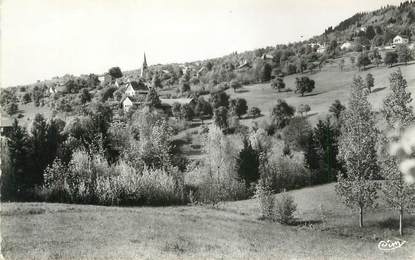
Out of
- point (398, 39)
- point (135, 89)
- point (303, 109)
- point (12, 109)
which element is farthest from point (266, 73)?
point (12, 109)

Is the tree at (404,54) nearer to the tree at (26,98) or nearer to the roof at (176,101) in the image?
the roof at (176,101)

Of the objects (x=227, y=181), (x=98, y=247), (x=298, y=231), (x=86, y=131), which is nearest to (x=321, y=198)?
(x=227, y=181)

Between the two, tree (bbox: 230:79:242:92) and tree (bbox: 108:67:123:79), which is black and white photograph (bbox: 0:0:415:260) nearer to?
tree (bbox: 230:79:242:92)

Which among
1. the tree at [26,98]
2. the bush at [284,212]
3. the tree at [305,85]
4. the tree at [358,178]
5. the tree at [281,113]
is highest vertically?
the tree at [26,98]

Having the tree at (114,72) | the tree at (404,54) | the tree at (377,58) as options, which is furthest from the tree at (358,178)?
the tree at (114,72)

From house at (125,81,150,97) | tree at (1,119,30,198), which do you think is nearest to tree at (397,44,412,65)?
→ house at (125,81,150,97)

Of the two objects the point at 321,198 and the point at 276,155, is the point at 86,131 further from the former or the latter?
the point at 321,198
